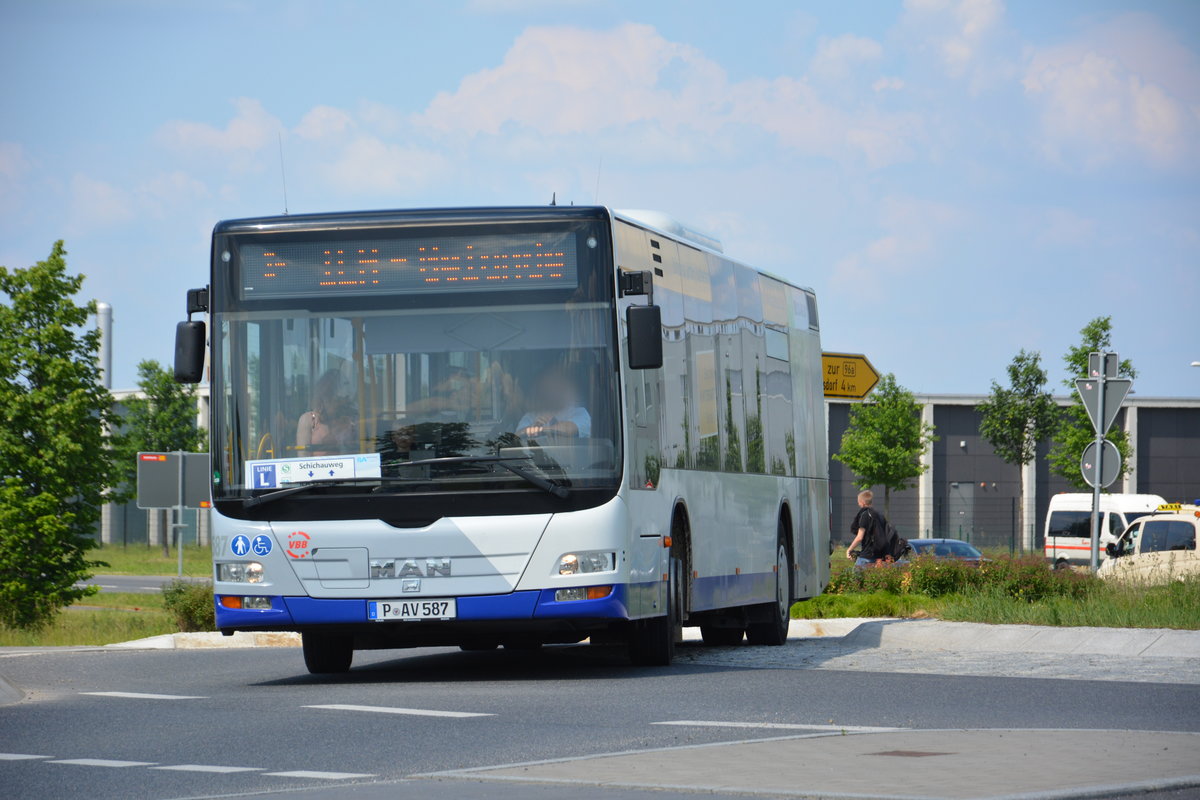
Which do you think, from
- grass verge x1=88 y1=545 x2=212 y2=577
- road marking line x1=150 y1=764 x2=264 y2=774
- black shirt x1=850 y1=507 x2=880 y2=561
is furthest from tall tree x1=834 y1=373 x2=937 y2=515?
road marking line x1=150 y1=764 x2=264 y2=774

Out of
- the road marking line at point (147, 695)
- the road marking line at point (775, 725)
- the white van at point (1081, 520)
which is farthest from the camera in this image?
the white van at point (1081, 520)

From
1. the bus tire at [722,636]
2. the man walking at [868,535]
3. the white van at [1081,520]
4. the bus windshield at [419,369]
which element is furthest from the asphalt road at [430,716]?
the white van at [1081,520]

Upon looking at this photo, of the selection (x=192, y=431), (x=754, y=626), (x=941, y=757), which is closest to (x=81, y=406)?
(x=754, y=626)

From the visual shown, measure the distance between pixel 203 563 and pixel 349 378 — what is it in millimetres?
49051

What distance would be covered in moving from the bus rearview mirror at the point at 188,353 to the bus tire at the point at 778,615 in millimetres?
7102

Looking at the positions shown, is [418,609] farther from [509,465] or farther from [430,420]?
[430,420]

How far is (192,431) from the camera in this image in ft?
221

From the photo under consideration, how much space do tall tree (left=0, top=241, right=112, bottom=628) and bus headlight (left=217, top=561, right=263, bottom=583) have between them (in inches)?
784

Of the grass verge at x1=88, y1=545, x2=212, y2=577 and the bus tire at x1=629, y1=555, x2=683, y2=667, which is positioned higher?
the bus tire at x1=629, y1=555, x2=683, y2=667

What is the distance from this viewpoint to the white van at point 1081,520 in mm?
44312

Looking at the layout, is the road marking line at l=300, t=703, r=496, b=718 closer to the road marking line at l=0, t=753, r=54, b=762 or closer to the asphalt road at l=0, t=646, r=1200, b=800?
the asphalt road at l=0, t=646, r=1200, b=800

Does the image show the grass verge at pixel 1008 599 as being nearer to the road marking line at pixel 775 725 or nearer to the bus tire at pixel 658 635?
the bus tire at pixel 658 635

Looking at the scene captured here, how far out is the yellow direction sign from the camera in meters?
23.2

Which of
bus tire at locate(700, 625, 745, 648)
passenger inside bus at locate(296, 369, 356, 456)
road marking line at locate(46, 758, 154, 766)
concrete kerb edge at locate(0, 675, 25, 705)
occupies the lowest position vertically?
bus tire at locate(700, 625, 745, 648)
